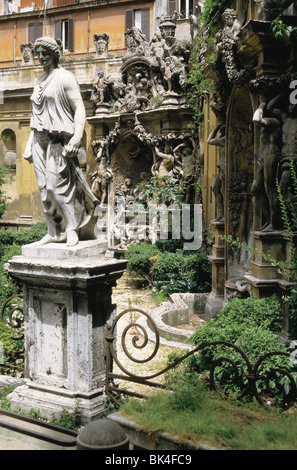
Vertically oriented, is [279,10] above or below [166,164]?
above

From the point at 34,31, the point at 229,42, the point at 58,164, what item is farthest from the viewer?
the point at 34,31

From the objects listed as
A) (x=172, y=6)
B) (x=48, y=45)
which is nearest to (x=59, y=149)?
(x=48, y=45)

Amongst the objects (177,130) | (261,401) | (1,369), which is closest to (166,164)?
(177,130)

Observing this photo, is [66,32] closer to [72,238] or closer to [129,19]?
[129,19]

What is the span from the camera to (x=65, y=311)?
4762 mm

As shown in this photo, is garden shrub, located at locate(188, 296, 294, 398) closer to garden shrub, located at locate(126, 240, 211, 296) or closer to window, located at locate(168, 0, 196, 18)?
garden shrub, located at locate(126, 240, 211, 296)

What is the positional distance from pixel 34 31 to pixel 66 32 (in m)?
1.87

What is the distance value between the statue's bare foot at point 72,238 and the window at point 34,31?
22.1 metres

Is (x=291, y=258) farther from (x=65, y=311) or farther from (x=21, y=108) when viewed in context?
(x=21, y=108)

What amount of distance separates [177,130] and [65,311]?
11.5 metres

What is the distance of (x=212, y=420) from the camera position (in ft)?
12.5

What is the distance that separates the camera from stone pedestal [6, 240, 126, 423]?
4.59 meters

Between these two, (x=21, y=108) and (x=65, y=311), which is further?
(x=21, y=108)

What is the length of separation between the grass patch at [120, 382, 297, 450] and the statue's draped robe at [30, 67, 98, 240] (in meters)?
1.79
